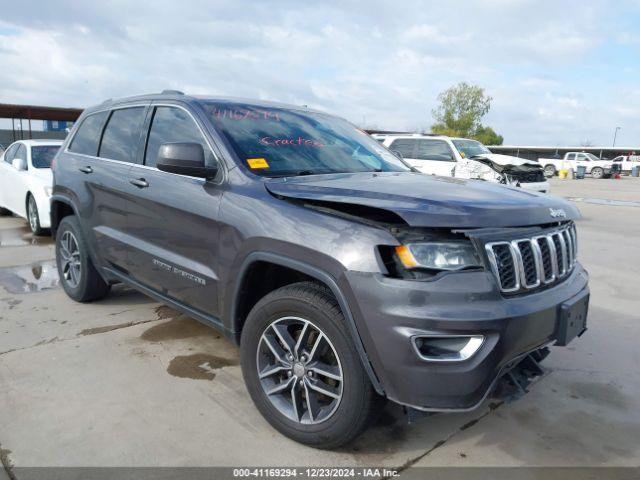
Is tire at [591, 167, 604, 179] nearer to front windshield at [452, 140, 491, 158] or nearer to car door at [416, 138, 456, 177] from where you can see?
front windshield at [452, 140, 491, 158]

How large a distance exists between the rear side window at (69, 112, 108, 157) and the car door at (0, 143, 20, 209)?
189 inches

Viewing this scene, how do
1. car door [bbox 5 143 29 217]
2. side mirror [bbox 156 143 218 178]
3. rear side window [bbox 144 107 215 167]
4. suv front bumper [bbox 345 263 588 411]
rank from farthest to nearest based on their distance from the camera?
car door [bbox 5 143 29 217] < rear side window [bbox 144 107 215 167] < side mirror [bbox 156 143 218 178] < suv front bumper [bbox 345 263 588 411]

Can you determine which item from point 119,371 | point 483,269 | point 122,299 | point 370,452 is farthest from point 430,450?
point 122,299

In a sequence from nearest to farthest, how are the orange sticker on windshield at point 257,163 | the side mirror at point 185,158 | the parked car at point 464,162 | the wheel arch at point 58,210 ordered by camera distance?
the side mirror at point 185,158, the orange sticker on windshield at point 257,163, the wheel arch at point 58,210, the parked car at point 464,162

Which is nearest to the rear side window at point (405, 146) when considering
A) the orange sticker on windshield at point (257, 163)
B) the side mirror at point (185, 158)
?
the orange sticker on windshield at point (257, 163)

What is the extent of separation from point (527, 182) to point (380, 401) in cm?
1088

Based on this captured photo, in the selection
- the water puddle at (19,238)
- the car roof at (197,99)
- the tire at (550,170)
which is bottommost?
the water puddle at (19,238)

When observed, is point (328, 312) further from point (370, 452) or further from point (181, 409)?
point (181, 409)

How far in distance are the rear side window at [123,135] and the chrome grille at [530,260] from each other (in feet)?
8.88

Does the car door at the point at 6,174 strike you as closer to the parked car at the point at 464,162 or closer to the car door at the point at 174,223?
the car door at the point at 174,223

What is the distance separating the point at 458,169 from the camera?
12.2 metres

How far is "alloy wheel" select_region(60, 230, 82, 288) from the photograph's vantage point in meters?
4.74

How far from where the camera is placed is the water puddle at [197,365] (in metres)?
3.47

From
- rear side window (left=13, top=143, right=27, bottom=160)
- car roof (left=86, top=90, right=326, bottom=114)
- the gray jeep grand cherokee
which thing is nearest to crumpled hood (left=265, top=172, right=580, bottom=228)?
the gray jeep grand cherokee
